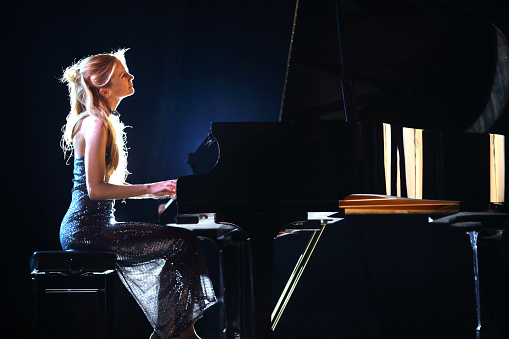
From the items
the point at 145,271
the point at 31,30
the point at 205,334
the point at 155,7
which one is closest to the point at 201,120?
the point at 155,7

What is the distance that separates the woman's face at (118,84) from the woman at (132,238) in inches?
2.5

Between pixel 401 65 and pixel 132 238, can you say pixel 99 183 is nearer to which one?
pixel 132 238

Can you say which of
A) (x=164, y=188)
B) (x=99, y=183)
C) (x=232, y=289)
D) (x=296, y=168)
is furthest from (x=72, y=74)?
(x=232, y=289)

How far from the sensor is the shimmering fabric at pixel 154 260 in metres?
2.08

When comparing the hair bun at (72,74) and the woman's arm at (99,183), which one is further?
the hair bun at (72,74)

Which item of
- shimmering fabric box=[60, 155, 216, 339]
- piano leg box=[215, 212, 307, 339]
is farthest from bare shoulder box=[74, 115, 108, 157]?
piano leg box=[215, 212, 307, 339]

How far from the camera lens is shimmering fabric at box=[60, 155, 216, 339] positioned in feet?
6.83

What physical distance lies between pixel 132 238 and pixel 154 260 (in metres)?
0.13

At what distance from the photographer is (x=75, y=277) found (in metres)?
1.96

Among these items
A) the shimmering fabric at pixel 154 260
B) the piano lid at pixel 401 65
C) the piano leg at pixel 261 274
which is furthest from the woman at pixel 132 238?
the piano lid at pixel 401 65

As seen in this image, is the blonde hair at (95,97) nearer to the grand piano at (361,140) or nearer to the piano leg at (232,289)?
the grand piano at (361,140)

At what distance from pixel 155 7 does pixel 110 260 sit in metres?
2.42

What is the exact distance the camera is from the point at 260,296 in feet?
5.76

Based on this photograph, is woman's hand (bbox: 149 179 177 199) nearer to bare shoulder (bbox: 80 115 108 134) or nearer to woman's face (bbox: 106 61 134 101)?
bare shoulder (bbox: 80 115 108 134)
